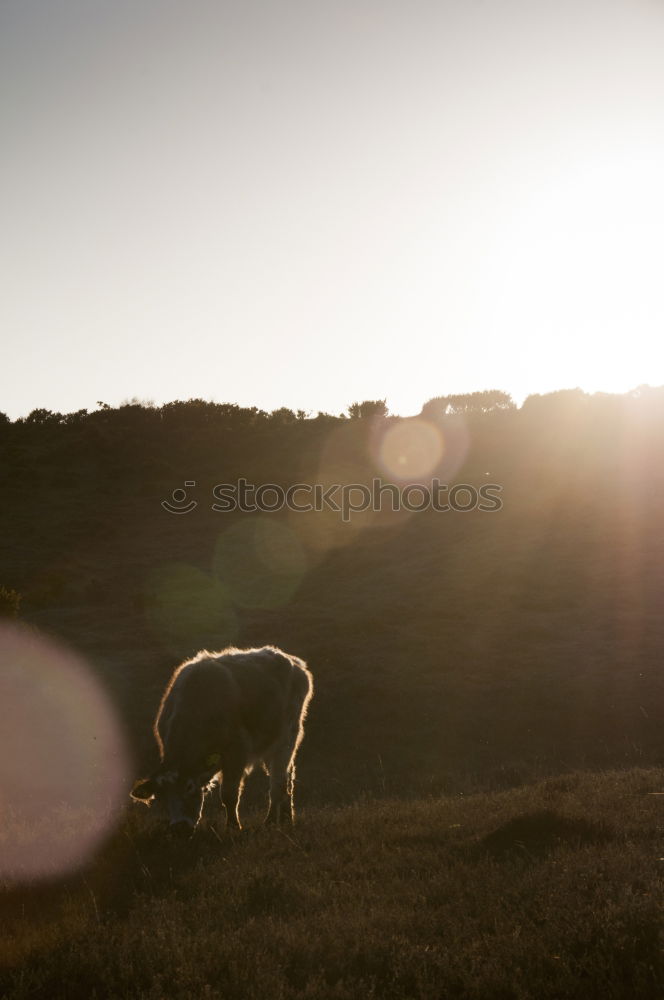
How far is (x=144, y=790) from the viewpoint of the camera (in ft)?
31.2

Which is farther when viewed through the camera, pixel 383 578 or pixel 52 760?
pixel 383 578

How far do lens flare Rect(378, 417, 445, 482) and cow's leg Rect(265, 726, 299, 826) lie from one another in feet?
154

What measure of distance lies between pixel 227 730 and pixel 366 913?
3.93 metres

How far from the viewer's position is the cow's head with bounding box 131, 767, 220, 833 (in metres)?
9.64

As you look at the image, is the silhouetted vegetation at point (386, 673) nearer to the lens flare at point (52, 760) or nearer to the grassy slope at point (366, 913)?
the grassy slope at point (366, 913)

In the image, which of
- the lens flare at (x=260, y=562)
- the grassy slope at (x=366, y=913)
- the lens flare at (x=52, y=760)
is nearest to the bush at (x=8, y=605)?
the lens flare at (x=52, y=760)

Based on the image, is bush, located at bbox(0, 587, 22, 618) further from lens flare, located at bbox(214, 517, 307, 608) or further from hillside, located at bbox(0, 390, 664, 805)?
lens flare, located at bbox(214, 517, 307, 608)

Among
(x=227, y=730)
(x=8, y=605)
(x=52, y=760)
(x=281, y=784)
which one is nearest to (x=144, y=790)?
(x=227, y=730)

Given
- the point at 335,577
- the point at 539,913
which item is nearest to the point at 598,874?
the point at 539,913

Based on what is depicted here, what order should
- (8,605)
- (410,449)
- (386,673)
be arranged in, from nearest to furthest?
(386,673) < (8,605) < (410,449)

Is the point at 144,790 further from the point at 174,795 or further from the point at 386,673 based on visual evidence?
the point at 386,673

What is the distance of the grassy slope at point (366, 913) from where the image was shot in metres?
6.07

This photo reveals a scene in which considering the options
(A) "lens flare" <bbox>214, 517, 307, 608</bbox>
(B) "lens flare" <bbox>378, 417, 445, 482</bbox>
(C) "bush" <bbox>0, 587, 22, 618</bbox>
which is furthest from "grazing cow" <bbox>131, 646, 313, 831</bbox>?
(B) "lens flare" <bbox>378, 417, 445, 482</bbox>

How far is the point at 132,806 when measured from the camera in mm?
12594
